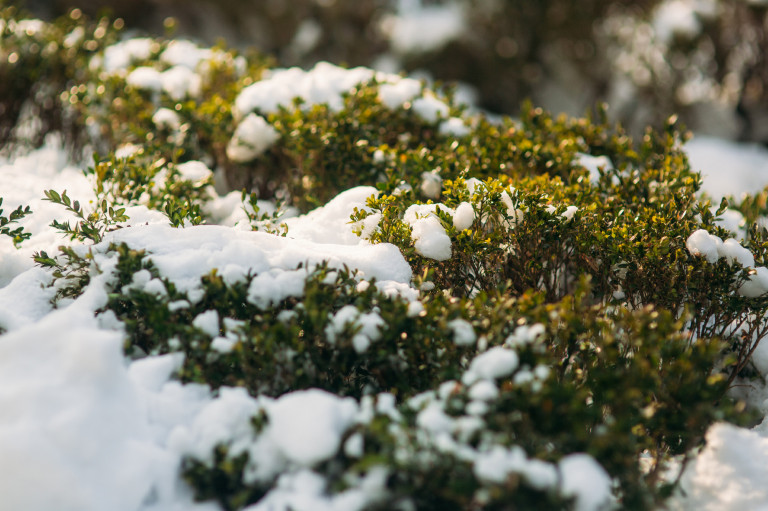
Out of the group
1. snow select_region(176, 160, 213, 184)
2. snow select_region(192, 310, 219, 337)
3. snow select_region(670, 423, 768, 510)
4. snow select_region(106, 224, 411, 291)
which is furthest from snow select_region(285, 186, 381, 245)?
snow select_region(670, 423, 768, 510)

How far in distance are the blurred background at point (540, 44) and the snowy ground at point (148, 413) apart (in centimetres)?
716

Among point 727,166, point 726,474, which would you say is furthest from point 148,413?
A: point 727,166

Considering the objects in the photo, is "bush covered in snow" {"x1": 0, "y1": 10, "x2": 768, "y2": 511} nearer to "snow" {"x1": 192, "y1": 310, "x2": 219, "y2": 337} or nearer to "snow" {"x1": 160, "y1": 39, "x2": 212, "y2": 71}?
"snow" {"x1": 192, "y1": 310, "x2": 219, "y2": 337}

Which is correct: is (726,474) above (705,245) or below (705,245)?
below

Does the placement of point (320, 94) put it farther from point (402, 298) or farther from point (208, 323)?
point (208, 323)

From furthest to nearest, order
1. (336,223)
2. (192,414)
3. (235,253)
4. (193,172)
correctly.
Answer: (193,172)
(336,223)
(235,253)
(192,414)

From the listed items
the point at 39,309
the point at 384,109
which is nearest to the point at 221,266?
the point at 39,309

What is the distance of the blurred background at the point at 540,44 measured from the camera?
26.7 ft

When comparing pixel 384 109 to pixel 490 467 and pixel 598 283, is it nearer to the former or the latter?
pixel 598 283

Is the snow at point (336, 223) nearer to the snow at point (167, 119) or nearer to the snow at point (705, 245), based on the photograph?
the snow at point (167, 119)

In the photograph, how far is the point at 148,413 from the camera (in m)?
1.92

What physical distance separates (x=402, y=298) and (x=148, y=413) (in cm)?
106

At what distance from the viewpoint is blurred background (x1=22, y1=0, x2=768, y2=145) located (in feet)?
26.7

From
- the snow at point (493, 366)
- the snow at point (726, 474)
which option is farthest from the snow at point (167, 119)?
the snow at point (726, 474)
